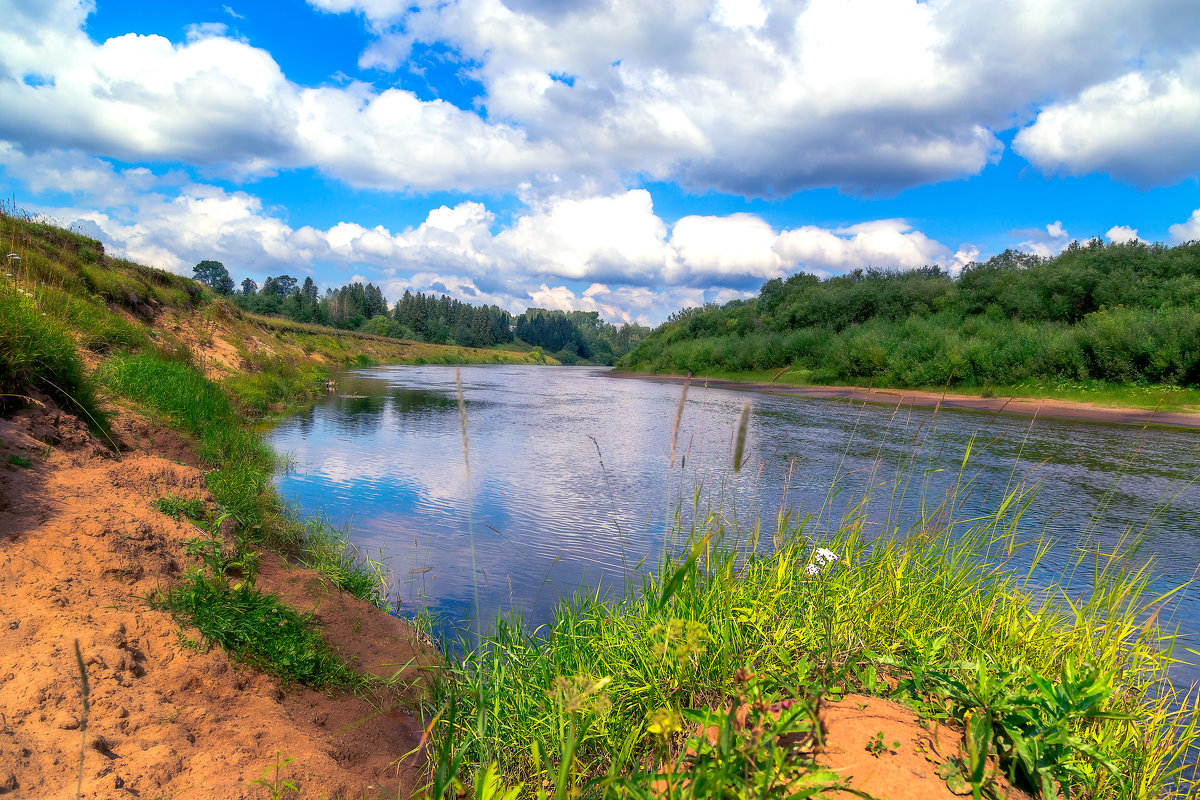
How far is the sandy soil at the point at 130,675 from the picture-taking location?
7.57 feet

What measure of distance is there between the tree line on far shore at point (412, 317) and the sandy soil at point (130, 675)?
70.6 metres

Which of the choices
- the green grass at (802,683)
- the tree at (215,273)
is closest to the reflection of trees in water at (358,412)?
the green grass at (802,683)

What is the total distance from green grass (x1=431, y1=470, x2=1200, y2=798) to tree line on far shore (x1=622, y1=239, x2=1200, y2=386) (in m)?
10.6

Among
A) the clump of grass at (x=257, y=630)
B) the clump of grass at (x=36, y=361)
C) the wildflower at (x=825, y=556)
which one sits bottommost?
the clump of grass at (x=257, y=630)

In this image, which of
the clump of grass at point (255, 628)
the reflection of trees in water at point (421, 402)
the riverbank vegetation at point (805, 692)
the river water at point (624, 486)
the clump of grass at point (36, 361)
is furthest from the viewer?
the reflection of trees in water at point (421, 402)

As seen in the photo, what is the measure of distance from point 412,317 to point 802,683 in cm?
12483

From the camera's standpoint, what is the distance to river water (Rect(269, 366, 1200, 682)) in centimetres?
559

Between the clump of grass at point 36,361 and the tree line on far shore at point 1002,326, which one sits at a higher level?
the tree line on far shore at point 1002,326

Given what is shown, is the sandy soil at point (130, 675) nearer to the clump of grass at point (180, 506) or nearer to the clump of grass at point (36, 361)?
the clump of grass at point (180, 506)

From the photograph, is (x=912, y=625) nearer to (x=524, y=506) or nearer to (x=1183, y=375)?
(x=524, y=506)

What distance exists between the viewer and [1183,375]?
21484 millimetres

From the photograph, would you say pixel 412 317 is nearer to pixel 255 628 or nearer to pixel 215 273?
pixel 215 273

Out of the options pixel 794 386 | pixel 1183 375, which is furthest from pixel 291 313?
pixel 1183 375

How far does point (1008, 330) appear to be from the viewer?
30688mm
